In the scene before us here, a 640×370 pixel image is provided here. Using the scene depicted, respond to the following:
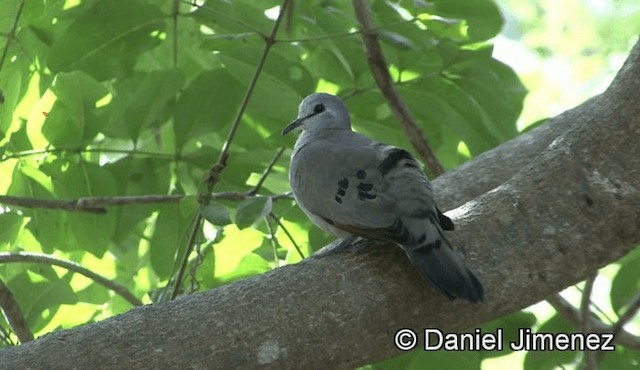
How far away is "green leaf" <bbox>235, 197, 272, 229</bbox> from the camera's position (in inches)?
109

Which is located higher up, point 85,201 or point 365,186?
point 85,201

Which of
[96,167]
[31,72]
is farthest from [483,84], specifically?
[31,72]

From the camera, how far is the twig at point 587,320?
2.96 m

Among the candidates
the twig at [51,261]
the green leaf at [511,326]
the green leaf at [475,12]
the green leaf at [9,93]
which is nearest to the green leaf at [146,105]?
the green leaf at [9,93]

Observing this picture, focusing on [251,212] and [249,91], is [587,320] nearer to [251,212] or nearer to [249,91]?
[251,212]

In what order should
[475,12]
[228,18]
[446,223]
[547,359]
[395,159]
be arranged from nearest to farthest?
[446,223] < [395,159] < [547,359] < [228,18] < [475,12]

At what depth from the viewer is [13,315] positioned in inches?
127

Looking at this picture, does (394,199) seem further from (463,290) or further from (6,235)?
(6,235)

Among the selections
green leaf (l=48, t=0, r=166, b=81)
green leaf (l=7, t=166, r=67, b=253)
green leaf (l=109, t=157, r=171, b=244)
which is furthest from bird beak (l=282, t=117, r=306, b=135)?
green leaf (l=7, t=166, r=67, b=253)

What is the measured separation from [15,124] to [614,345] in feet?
7.84

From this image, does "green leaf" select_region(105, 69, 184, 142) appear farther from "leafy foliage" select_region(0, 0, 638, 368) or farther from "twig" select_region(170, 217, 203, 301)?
"twig" select_region(170, 217, 203, 301)

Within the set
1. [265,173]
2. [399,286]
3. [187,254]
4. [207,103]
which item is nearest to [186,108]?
[207,103]

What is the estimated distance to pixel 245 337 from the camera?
2273mm

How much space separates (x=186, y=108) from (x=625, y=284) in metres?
1.67
